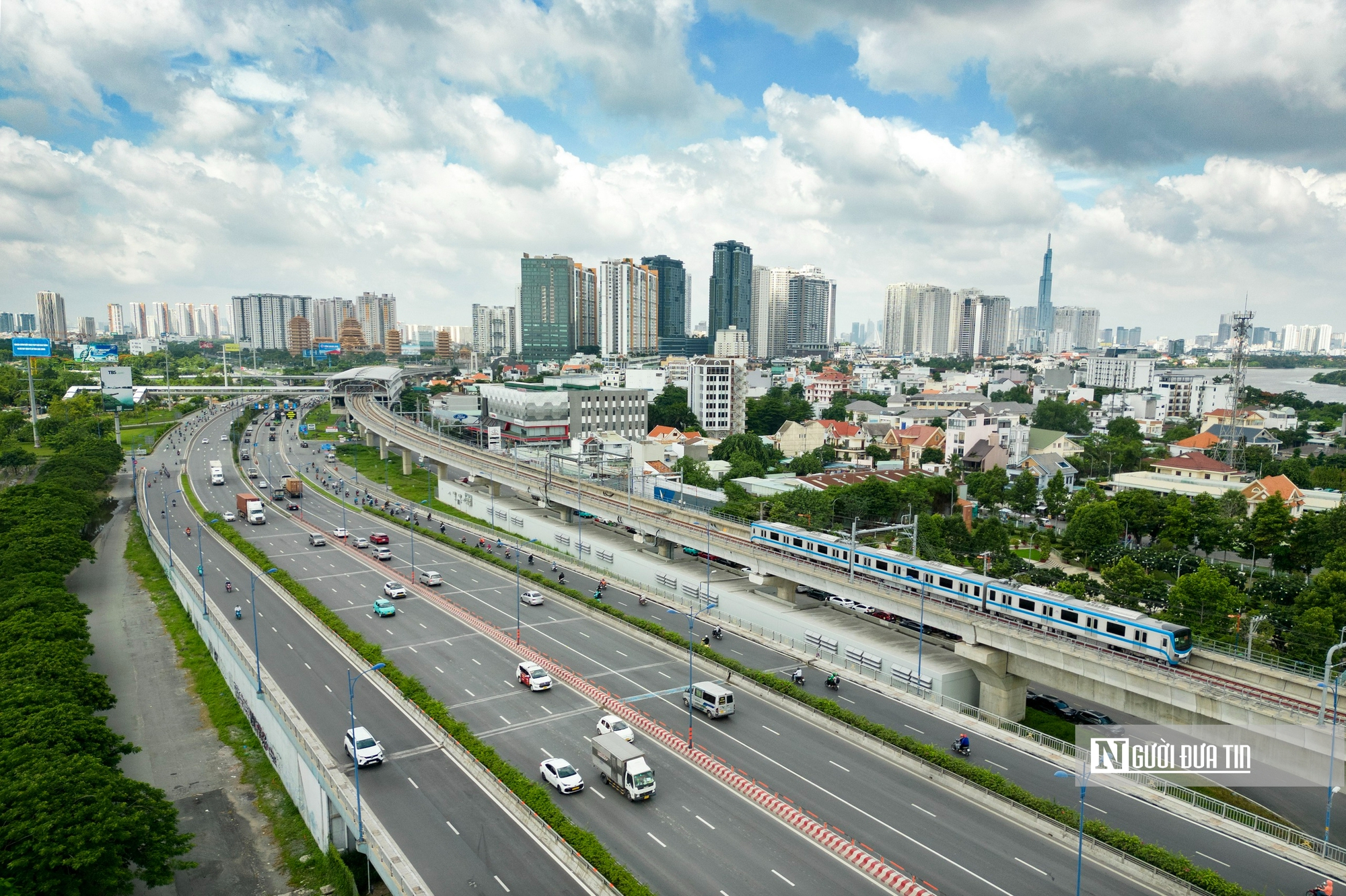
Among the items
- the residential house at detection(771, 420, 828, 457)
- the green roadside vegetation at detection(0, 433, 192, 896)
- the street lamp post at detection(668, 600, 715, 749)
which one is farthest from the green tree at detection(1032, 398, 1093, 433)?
the green roadside vegetation at detection(0, 433, 192, 896)

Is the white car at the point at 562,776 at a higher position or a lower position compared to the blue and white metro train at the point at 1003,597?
lower

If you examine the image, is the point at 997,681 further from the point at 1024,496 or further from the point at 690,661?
the point at 1024,496

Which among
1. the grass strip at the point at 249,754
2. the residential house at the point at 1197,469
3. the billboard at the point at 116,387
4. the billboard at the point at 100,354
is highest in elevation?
the billboard at the point at 100,354

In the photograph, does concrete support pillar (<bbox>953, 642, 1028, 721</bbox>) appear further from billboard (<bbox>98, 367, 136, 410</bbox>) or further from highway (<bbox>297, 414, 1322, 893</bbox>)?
billboard (<bbox>98, 367, 136, 410</bbox>)

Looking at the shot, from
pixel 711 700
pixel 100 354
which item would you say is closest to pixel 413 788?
pixel 711 700

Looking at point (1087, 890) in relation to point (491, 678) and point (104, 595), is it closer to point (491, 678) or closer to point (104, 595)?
point (491, 678)

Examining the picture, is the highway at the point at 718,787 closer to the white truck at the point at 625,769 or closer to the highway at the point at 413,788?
the white truck at the point at 625,769

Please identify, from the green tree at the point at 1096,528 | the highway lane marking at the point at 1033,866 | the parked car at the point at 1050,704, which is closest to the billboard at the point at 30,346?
the parked car at the point at 1050,704
